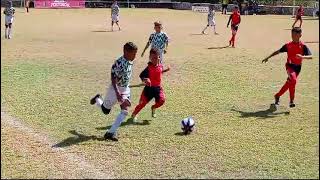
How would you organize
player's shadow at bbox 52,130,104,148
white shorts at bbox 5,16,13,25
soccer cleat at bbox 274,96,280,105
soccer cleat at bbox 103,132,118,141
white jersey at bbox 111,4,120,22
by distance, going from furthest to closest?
white jersey at bbox 111,4,120,22 → white shorts at bbox 5,16,13,25 → soccer cleat at bbox 274,96,280,105 → soccer cleat at bbox 103,132,118,141 → player's shadow at bbox 52,130,104,148

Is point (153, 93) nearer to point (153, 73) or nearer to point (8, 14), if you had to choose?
point (153, 73)

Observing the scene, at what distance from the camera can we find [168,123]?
31.6 feet

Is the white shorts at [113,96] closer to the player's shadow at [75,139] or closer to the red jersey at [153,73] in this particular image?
the player's shadow at [75,139]

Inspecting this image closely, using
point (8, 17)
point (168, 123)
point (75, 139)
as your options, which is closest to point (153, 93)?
point (168, 123)

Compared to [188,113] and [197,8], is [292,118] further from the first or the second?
[197,8]

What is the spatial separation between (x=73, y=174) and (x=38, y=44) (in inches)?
675

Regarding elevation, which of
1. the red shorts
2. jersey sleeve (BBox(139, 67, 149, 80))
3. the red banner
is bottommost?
the red shorts

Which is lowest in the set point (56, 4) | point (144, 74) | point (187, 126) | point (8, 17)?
point (187, 126)

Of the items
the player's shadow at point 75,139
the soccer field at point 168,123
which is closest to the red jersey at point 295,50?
the soccer field at point 168,123

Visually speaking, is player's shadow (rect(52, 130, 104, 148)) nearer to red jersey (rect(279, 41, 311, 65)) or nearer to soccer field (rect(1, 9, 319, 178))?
soccer field (rect(1, 9, 319, 178))

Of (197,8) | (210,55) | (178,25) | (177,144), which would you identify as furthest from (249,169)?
(197,8)

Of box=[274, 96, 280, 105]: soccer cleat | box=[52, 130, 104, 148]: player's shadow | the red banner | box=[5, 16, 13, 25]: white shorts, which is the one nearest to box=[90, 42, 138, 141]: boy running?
box=[52, 130, 104, 148]: player's shadow

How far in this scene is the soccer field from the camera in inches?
280

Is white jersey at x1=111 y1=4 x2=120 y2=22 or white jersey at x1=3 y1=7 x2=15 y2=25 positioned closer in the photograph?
white jersey at x1=3 y1=7 x2=15 y2=25
